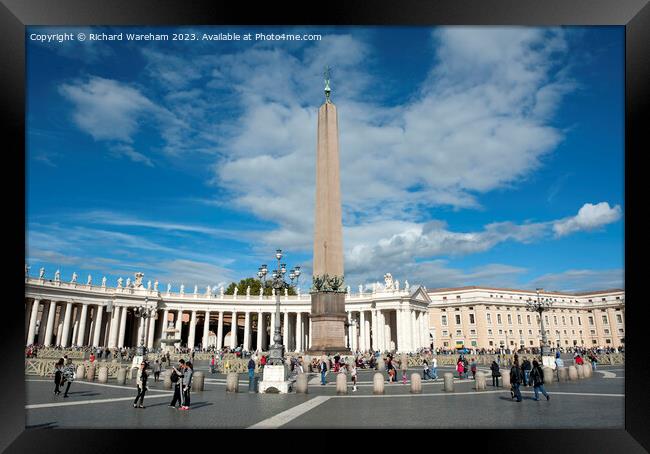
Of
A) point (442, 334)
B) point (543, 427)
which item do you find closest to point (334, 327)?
point (543, 427)

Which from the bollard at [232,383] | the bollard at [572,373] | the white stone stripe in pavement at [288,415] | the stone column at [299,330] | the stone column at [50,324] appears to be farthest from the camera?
the stone column at [299,330]

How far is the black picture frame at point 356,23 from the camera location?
8.12 m

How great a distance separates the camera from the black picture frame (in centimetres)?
812

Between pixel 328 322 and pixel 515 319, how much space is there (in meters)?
70.3

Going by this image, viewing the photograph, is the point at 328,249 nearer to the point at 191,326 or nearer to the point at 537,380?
the point at 537,380

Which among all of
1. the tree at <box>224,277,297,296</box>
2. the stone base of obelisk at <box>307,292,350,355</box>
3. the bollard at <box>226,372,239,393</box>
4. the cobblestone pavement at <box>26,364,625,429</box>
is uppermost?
the tree at <box>224,277,297,296</box>

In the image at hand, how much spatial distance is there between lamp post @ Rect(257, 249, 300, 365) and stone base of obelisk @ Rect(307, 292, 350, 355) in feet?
9.61

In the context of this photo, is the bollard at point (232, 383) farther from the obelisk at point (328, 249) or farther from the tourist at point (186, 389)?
the obelisk at point (328, 249)

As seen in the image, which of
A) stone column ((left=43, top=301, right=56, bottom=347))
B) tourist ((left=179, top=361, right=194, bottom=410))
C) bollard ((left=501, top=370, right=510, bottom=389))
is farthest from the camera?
stone column ((left=43, top=301, right=56, bottom=347))

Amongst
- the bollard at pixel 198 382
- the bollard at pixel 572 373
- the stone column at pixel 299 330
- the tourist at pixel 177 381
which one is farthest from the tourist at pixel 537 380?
the stone column at pixel 299 330

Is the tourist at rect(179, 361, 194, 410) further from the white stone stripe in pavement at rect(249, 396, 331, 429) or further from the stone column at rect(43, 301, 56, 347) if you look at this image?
the stone column at rect(43, 301, 56, 347)

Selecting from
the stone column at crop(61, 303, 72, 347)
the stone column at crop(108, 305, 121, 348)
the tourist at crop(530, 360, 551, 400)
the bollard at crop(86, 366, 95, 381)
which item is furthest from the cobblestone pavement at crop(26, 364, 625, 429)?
the stone column at crop(108, 305, 121, 348)

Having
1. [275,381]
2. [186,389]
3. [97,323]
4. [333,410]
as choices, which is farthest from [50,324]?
[333,410]

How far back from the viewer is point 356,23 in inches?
340
